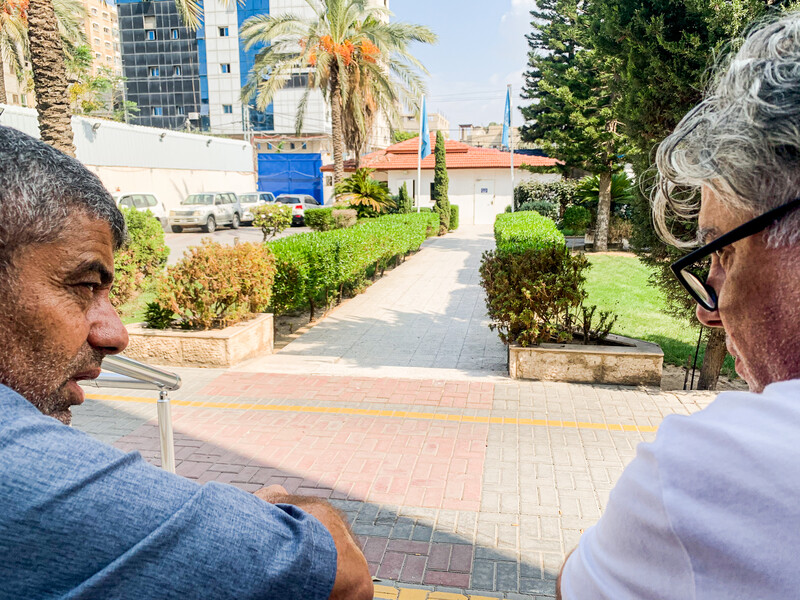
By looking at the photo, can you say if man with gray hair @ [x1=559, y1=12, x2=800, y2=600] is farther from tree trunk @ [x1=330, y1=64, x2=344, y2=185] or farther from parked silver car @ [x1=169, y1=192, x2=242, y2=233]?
parked silver car @ [x1=169, y1=192, x2=242, y2=233]

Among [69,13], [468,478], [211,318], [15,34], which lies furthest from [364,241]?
[15,34]

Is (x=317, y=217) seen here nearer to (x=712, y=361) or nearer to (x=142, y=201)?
(x=142, y=201)

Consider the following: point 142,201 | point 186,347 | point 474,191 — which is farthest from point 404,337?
point 474,191

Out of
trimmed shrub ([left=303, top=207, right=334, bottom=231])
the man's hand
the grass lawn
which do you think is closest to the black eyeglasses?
the man's hand

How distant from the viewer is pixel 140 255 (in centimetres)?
1238

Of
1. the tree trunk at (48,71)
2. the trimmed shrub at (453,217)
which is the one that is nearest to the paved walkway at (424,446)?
the tree trunk at (48,71)

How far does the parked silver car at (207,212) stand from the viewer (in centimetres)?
2764

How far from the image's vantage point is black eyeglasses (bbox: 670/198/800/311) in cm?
94

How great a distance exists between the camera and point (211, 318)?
7.55 meters

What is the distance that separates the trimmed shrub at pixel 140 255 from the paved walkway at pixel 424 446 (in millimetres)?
4626

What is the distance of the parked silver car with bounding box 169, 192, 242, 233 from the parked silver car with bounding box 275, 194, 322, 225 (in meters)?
2.64

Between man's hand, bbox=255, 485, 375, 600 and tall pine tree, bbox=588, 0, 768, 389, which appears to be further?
tall pine tree, bbox=588, 0, 768, 389

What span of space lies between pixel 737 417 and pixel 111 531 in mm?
817

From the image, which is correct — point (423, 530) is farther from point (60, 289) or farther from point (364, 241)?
point (364, 241)
